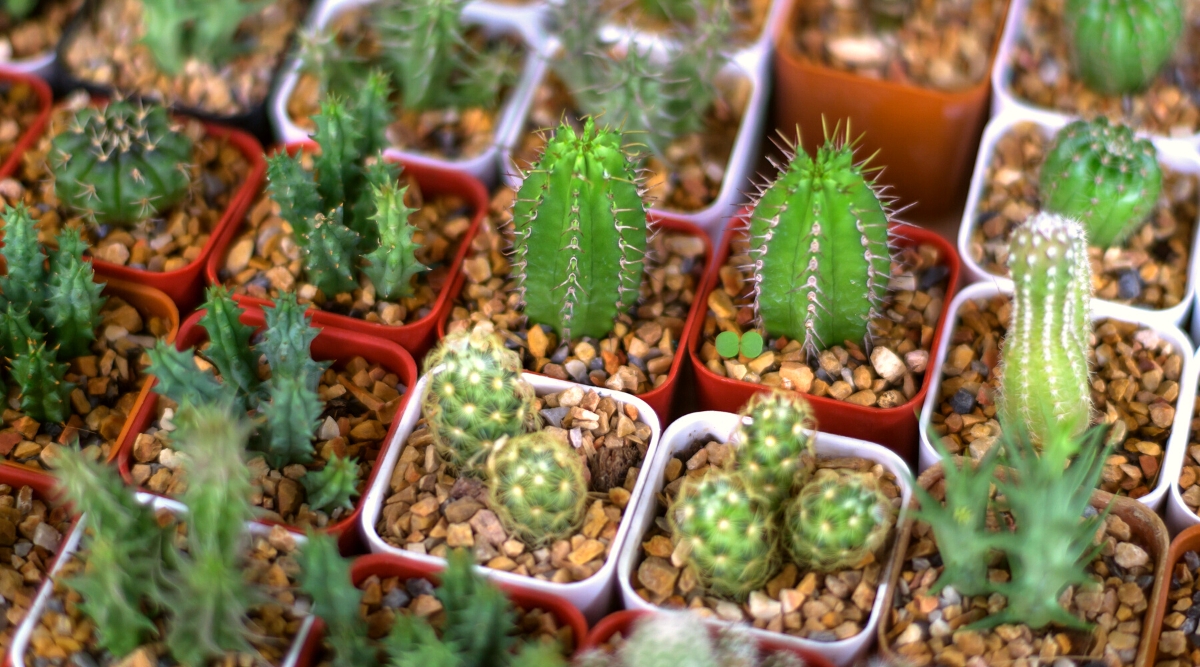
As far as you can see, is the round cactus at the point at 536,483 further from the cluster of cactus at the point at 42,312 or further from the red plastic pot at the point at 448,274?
the cluster of cactus at the point at 42,312

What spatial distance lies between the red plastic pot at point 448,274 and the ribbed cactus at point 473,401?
0.22 m

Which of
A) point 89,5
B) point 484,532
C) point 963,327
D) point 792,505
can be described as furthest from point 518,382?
point 89,5

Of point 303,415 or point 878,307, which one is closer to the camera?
point 303,415

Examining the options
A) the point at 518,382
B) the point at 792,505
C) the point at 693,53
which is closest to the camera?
the point at 792,505

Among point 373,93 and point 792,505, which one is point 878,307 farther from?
point 373,93

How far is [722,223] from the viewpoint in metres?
2.21

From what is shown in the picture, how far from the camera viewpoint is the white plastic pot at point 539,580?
66.1 inches

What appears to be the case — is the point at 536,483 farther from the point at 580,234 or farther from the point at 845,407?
the point at 845,407

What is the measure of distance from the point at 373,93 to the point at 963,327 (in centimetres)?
103

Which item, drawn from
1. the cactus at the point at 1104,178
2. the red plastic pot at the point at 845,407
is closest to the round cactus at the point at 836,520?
the red plastic pot at the point at 845,407

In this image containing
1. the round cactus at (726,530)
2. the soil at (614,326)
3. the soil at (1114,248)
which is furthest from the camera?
the soil at (1114,248)

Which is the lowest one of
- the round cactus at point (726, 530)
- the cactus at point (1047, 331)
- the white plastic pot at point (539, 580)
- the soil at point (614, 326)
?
the white plastic pot at point (539, 580)

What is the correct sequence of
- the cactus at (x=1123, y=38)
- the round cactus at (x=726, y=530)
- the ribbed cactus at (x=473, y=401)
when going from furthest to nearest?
the cactus at (x=1123, y=38)
the ribbed cactus at (x=473, y=401)
the round cactus at (x=726, y=530)

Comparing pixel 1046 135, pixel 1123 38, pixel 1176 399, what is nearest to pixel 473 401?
pixel 1176 399
